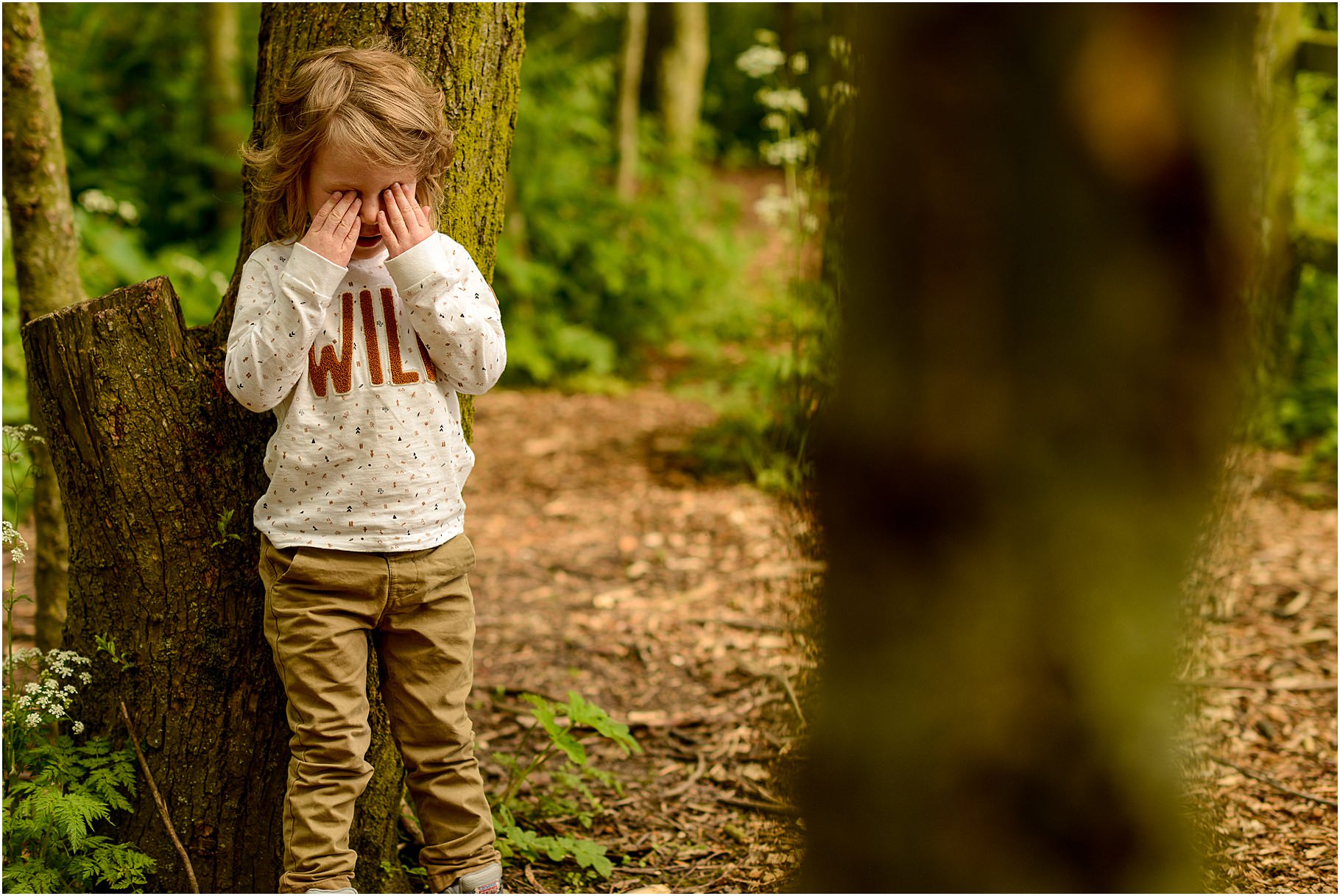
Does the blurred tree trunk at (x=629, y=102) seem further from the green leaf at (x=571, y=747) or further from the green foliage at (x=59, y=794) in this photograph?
the green foliage at (x=59, y=794)

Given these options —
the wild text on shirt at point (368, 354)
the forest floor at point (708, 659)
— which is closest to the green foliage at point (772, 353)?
the forest floor at point (708, 659)

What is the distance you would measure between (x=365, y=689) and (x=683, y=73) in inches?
440

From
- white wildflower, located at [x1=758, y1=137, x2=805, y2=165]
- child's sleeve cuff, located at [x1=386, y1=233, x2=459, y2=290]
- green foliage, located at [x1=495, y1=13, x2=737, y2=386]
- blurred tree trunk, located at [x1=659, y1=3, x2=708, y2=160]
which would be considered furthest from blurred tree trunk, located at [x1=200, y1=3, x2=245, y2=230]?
child's sleeve cuff, located at [x1=386, y1=233, x2=459, y2=290]

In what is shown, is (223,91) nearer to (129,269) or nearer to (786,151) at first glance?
(129,269)

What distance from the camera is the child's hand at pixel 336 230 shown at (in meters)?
2.17

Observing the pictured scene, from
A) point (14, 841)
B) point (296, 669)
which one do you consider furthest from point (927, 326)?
point (14, 841)

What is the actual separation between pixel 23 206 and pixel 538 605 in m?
2.62

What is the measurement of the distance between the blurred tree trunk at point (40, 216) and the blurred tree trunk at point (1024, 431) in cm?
299

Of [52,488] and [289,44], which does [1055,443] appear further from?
[52,488]

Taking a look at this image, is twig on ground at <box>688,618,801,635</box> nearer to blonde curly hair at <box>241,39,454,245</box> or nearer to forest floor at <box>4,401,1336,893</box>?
forest floor at <box>4,401,1336,893</box>

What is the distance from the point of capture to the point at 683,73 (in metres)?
12.4

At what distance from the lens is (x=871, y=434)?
0.79 metres

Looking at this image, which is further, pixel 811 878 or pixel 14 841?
pixel 14 841

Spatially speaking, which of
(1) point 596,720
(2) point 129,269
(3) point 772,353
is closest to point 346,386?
(1) point 596,720
